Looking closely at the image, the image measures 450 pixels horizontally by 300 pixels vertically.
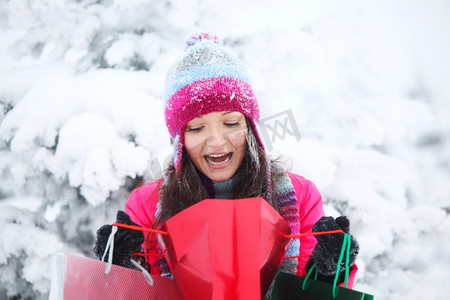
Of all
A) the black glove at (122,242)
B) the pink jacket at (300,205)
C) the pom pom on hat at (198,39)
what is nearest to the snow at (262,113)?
the pink jacket at (300,205)

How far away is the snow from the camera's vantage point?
154 cm

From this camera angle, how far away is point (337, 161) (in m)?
1.60

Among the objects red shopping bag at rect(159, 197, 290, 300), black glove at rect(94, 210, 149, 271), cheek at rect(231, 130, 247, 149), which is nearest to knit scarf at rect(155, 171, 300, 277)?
cheek at rect(231, 130, 247, 149)

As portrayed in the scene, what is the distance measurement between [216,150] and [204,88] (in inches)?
7.4

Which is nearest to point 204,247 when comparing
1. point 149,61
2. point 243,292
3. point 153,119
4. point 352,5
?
point 243,292

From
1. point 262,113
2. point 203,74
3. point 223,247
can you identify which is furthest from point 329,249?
point 262,113

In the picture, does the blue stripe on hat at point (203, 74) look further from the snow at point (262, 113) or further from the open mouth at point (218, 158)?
the snow at point (262, 113)

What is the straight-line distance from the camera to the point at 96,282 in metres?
0.70

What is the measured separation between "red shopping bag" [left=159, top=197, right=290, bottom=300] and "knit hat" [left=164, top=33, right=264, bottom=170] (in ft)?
1.55

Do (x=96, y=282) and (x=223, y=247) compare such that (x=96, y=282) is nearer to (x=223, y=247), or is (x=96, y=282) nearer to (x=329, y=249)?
(x=223, y=247)

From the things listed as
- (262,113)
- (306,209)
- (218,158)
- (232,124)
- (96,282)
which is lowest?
(96,282)

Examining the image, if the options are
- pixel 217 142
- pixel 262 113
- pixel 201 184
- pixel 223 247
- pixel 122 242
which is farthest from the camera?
pixel 262 113

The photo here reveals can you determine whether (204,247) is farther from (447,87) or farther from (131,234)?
(447,87)

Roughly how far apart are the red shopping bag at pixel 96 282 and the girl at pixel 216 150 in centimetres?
27
